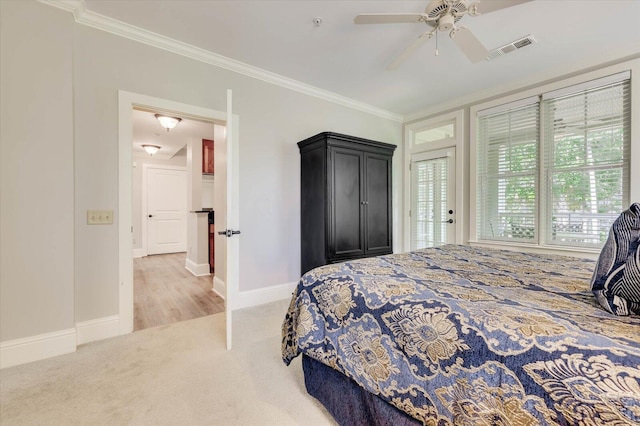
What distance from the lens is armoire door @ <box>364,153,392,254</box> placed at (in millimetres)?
3328

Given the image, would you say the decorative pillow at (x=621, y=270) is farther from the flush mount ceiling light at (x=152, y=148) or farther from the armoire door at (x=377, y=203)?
the flush mount ceiling light at (x=152, y=148)

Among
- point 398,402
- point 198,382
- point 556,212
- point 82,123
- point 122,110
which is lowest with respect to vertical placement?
point 198,382

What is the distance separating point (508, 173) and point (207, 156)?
16.0 ft

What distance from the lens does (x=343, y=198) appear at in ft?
10.1

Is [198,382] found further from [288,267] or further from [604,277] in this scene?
[604,277]

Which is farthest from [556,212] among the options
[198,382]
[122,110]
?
[122,110]

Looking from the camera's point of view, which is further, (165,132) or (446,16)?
(165,132)

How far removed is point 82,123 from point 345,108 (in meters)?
3.02

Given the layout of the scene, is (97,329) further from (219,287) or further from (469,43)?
(469,43)

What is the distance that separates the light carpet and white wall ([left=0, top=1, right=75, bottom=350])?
359mm

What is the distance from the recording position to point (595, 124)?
8.93 feet

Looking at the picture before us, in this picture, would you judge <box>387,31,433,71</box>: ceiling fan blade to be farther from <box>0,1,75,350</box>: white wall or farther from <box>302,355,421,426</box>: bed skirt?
<box>0,1,75,350</box>: white wall

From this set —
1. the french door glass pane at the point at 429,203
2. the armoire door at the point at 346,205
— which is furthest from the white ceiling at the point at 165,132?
the french door glass pane at the point at 429,203

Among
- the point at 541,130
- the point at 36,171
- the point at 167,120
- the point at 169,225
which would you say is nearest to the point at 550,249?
the point at 541,130
